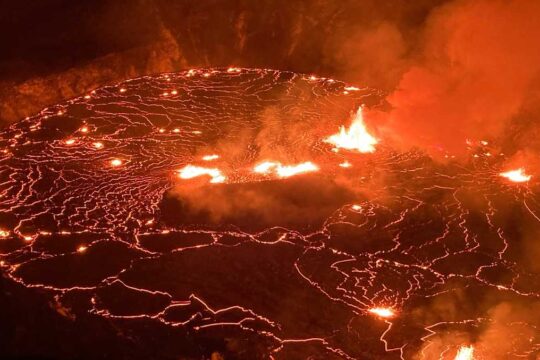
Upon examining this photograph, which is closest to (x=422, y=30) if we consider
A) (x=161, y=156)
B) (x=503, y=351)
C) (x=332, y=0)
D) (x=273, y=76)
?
(x=332, y=0)

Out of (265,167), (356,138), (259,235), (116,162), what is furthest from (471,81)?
(116,162)

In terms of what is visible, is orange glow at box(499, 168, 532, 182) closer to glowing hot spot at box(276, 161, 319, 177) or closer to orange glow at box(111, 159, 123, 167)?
glowing hot spot at box(276, 161, 319, 177)

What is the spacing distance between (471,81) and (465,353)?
6.21 metres

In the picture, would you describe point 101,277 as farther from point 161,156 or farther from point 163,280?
point 161,156

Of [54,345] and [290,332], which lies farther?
[290,332]

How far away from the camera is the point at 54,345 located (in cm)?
418

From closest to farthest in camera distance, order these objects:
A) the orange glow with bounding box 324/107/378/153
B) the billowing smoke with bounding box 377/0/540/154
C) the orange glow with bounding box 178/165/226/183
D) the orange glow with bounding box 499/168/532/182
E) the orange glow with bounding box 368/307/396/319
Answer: the orange glow with bounding box 368/307/396/319 → the orange glow with bounding box 178/165/226/183 → the orange glow with bounding box 499/168/532/182 → the orange glow with bounding box 324/107/378/153 → the billowing smoke with bounding box 377/0/540/154

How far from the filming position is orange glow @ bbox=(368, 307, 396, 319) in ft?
15.8

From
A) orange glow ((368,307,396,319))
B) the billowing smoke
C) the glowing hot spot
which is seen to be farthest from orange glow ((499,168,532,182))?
orange glow ((368,307,396,319))

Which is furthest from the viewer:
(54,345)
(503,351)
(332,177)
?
(332,177)

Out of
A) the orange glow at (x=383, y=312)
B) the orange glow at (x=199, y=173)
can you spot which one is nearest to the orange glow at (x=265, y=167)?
the orange glow at (x=199, y=173)

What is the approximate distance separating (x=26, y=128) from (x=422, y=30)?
26.9 ft

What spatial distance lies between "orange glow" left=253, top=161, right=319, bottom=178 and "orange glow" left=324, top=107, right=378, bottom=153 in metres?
0.88

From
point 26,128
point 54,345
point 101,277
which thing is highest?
point 26,128
